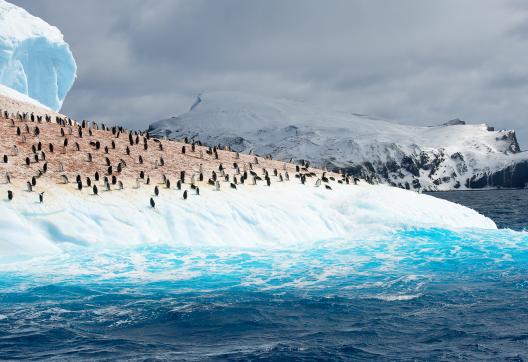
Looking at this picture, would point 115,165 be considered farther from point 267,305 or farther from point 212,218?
point 267,305

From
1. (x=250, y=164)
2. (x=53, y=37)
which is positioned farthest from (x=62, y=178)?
(x=53, y=37)

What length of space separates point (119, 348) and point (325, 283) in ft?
30.5

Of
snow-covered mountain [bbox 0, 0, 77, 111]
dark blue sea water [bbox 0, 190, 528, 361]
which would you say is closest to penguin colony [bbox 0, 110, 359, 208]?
dark blue sea water [bbox 0, 190, 528, 361]

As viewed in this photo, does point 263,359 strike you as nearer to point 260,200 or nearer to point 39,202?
point 39,202

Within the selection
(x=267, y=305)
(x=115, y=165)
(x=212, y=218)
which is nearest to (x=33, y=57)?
(x=115, y=165)

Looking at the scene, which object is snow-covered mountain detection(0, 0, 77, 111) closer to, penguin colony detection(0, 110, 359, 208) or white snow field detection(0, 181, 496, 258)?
penguin colony detection(0, 110, 359, 208)

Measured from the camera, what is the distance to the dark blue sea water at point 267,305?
42.2ft

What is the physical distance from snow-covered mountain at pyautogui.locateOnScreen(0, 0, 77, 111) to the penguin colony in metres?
51.9

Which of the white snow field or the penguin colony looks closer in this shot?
the white snow field

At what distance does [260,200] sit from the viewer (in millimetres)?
35125

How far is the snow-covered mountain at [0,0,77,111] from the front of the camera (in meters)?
89.1

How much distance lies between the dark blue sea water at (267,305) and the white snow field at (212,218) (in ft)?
6.52

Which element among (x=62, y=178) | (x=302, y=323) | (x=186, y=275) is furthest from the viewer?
(x=62, y=178)

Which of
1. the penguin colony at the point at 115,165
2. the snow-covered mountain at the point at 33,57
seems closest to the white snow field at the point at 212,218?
the penguin colony at the point at 115,165
